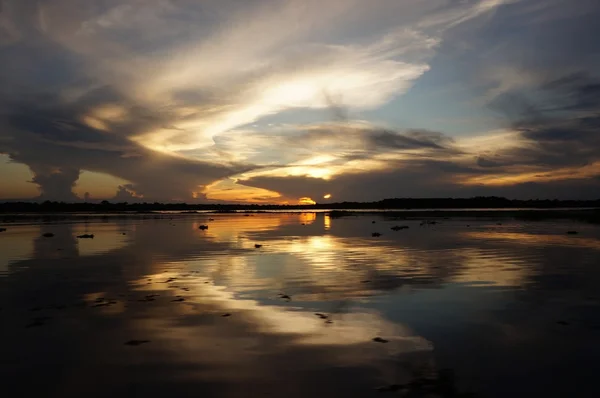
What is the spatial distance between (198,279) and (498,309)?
495 inches

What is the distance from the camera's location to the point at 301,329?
1312 cm

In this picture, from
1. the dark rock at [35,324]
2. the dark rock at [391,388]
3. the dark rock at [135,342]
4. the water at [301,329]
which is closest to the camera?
the dark rock at [391,388]

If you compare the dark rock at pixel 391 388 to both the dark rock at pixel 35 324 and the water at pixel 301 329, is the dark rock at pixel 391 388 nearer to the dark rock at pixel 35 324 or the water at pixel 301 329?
the water at pixel 301 329

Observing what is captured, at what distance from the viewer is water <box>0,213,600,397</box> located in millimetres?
9320

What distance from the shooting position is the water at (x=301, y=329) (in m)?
9.32

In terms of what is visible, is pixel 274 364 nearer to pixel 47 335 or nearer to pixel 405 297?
pixel 47 335

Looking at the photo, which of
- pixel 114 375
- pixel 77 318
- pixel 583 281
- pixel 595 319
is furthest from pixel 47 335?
pixel 583 281

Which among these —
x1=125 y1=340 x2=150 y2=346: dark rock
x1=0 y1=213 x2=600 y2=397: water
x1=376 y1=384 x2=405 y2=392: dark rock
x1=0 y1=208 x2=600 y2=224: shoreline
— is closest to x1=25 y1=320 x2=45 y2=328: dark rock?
x1=0 y1=213 x2=600 y2=397: water

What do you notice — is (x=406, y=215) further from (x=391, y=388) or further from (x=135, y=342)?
(x=391, y=388)

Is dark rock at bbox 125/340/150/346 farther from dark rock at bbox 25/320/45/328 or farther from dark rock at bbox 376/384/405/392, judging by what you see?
dark rock at bbox 376/384/405/392

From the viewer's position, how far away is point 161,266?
1009 inches

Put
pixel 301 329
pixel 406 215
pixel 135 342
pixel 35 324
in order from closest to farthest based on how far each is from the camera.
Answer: pixel 135 342
pixel 301 329
pixel 35 324
pixel 406 215

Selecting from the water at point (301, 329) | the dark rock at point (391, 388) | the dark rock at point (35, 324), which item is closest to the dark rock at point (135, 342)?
the water at point (301, 329)

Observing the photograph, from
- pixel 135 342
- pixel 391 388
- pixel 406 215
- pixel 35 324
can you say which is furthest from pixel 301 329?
pixel 406 215
